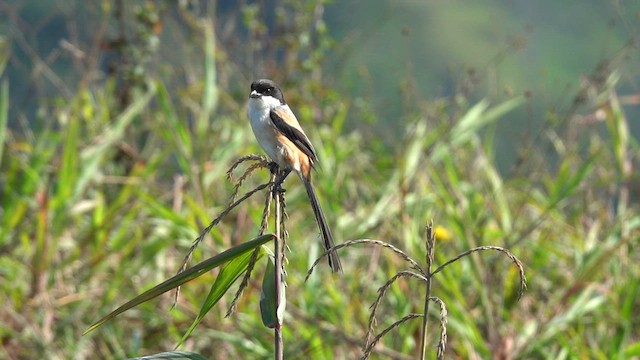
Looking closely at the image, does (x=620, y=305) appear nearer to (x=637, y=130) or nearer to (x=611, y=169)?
(x=611, y=169)

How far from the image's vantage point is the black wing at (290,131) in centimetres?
263

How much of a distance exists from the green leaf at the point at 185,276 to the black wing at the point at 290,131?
1090mm

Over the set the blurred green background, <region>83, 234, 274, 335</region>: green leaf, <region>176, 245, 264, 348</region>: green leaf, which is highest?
the blurred green background

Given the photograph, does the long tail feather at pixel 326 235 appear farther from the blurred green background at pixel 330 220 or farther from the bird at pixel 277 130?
the blurred green background at pixel 330 220

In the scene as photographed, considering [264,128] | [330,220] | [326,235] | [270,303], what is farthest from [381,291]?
[330,220]

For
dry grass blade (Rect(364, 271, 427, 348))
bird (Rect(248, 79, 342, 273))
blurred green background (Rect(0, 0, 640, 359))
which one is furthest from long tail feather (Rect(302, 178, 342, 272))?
blurred green background (Rect(0, 0, 640, 359))

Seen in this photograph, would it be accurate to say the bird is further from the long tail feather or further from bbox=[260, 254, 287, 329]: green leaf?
bbox=[260, 254, 287, 329]: green leaf

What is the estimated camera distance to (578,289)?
4027 millimetres

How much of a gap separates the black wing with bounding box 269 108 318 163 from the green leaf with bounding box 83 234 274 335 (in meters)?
1.09

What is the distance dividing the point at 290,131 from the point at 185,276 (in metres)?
1.19

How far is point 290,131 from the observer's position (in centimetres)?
264

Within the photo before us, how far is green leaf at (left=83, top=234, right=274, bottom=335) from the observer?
1.48 meters

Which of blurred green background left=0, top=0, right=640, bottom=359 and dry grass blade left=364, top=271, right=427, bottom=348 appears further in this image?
blurred green background left=0, top=0, right=640, bottom=359

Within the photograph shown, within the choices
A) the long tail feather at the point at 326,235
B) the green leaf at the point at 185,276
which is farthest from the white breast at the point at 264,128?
the green leaf at the point at 185,276
